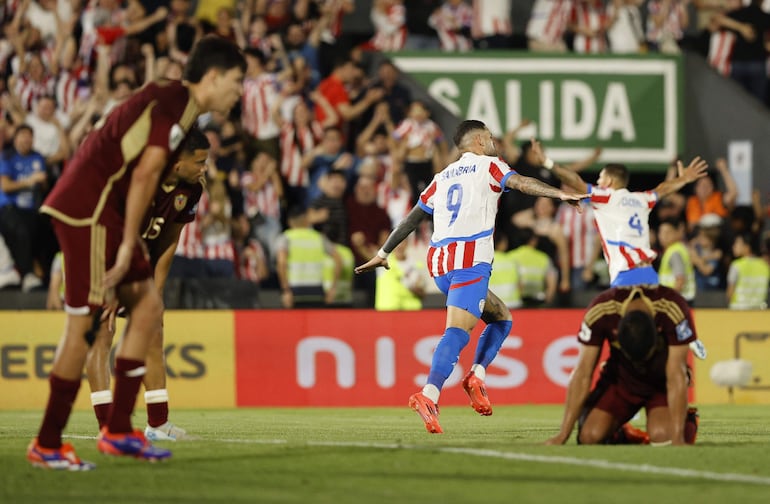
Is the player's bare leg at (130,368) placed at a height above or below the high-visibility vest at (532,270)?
above

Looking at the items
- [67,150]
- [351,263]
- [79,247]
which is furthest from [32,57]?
[79,247]

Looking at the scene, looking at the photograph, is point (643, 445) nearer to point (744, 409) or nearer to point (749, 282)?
point (744, 409)

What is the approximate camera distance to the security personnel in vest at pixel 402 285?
1861 cm

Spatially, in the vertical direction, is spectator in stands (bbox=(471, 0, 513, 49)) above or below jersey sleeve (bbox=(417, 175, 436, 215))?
above

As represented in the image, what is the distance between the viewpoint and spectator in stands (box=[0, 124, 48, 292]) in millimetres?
17812

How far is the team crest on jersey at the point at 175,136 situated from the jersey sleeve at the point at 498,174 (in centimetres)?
387

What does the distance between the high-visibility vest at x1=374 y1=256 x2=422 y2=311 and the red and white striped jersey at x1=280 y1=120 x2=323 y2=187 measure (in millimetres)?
1912

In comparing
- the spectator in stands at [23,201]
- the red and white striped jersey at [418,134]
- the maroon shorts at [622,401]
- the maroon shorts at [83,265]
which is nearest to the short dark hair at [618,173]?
the maroon shorts at [622,401]

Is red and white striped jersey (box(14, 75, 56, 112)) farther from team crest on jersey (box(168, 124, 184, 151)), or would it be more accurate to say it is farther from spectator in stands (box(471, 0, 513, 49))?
team crest on jersey (box(168, 124, 184, 151))

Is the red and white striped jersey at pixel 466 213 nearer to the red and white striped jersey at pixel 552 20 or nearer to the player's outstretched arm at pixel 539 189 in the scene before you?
the player's outstretched arm at pixel 539 189

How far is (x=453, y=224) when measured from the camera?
11.4 m

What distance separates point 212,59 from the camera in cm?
787

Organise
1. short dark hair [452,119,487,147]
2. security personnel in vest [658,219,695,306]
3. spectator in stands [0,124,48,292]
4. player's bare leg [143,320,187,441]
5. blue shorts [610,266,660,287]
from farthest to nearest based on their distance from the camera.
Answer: security personnel in vest [658,219,695,306] < spectator in stands [0,124,48,292] < short dark hair [452,119,487,147] < blue shorts [610,266,660,287] < player's bare leg [143,320,187,441]

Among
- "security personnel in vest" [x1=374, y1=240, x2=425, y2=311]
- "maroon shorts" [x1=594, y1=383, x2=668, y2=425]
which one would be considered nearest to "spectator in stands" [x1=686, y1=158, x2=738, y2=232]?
"security personnel in vest" [x1=374, y1=240, x2=425, y2=311]
